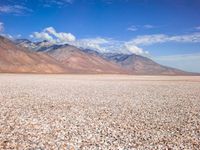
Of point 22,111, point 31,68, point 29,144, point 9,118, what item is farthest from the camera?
point 31,68

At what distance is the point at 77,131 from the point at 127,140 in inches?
97.4

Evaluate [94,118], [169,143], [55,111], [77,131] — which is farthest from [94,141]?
[55,111]

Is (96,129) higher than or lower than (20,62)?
lower

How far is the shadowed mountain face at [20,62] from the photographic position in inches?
5773

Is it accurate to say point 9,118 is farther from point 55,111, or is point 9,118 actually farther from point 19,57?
point 19,57

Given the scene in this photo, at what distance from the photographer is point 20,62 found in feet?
518

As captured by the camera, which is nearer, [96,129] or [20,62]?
[96,129]

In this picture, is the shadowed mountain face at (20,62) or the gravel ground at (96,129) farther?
the shadowed mountain face at (20,62)

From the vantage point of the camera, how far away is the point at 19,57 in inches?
6457

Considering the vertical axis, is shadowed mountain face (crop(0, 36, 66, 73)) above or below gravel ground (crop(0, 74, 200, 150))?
above

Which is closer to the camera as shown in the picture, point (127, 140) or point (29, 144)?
point (29, 144)

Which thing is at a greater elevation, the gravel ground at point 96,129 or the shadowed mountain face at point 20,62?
the shadowed mountain face at point 20,62

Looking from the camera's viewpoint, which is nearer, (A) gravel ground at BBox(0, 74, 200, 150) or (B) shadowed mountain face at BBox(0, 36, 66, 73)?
(A) gravel ground at BBox(0, 74, 200, 150)

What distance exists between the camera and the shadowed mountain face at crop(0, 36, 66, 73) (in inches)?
5773
